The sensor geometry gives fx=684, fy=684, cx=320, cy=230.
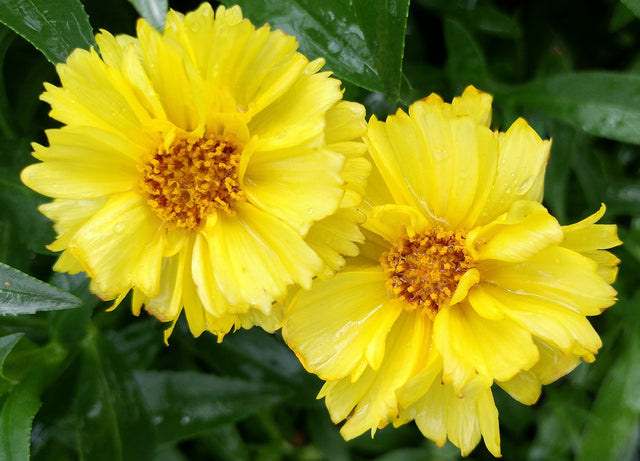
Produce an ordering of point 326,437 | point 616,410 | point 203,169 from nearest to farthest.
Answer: point 203,169, point 616,410, point 326,437

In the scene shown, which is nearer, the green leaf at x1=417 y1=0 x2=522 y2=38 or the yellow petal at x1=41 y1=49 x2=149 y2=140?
the yellow petal at x1=41 y1=49 x2=149 y2=140

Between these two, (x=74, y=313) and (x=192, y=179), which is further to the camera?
(x=74, y=313)

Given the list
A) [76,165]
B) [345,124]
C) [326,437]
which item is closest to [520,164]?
[345,124]

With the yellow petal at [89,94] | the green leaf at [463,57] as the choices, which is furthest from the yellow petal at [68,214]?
the green leaf at [463,57]

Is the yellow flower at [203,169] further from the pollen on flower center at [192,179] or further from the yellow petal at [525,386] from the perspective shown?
the yellow petal at [525,386]

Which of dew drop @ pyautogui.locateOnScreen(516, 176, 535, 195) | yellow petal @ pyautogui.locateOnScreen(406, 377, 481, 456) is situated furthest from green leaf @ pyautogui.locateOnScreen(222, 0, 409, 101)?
yellow petal @ pyautogui.locateOnScreen(406, 377, 481, 456)

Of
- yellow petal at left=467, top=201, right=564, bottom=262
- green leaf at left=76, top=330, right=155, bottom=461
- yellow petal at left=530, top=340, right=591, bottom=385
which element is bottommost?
green leaf at left=76, top=330, right=155, bottom=461

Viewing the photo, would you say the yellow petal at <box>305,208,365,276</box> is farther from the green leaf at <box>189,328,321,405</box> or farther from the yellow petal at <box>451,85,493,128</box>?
the green leaf at <box>189,328,321,405</box>

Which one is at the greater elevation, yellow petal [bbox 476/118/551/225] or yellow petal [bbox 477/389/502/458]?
yellow petal [bbox 476/118/551/225]

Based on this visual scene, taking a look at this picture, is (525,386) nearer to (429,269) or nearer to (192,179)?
(429,269)
